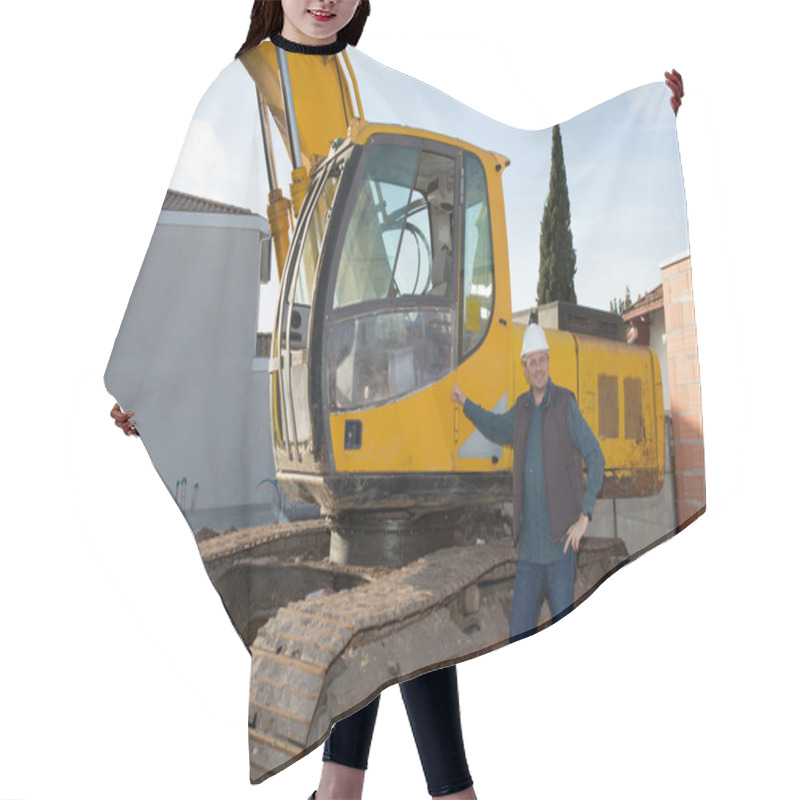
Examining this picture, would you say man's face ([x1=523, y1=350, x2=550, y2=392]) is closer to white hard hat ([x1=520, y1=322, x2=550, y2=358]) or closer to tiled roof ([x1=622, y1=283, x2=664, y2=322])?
white hard hat ([x1=520, y1=322, x2=550, y2=358])

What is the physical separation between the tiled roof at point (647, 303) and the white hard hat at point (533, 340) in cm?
29

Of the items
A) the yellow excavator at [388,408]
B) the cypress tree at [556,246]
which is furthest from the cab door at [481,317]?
the cypress tree at [556,246]

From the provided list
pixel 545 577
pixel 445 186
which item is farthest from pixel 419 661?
pixel 445 186

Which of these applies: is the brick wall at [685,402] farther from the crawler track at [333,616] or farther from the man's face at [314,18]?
the man's face at [314,18]

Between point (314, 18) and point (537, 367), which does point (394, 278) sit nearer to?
point (537, 367)

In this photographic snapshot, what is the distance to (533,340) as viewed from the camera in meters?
2.86

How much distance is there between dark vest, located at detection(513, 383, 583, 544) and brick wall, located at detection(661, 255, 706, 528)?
332 mm

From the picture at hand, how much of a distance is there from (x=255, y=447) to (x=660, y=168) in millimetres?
1566

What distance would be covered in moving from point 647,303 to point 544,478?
2.15 feet

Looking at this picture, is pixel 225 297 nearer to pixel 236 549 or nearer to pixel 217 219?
pixel 217 219

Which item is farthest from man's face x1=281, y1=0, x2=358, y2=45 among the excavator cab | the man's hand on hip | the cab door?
the man's hand on hip

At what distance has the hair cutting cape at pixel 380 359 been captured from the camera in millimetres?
2748

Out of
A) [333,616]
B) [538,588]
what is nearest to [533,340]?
[538,588]

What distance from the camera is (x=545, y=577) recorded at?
279cm
